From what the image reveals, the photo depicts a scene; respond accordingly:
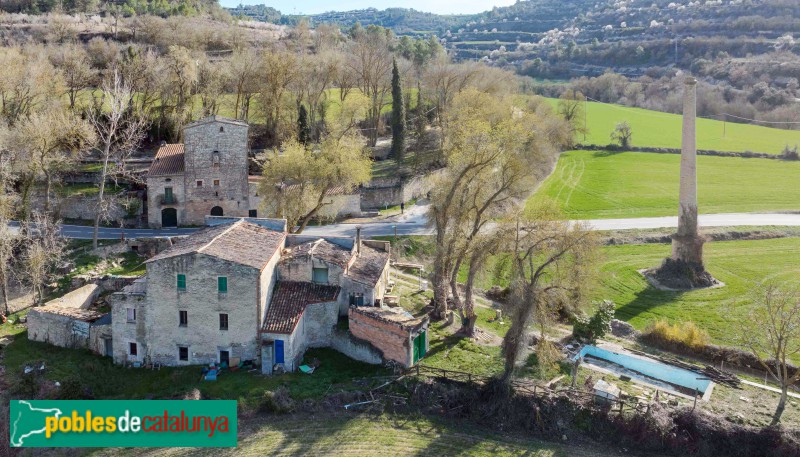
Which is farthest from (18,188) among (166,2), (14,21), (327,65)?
(166,2)

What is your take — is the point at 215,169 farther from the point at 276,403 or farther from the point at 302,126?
the point at 276,403

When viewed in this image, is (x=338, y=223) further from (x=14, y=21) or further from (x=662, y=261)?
(x=14, y=21)

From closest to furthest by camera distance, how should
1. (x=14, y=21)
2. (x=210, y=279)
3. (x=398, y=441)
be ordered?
(x=398, y=441) < (x=210, y=279) < (x=14, y=21)

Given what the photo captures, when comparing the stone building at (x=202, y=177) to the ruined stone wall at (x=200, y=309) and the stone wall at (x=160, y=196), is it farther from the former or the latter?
the ruined stone wall at (x=200, y=309)

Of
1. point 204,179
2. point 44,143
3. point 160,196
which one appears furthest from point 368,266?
point 44,143

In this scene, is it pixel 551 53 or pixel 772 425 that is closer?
pixel 772 425

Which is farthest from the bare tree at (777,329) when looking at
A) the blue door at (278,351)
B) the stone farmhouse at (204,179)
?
the stone farmhouse at (204,179)

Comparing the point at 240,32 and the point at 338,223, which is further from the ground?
the point at 240,32

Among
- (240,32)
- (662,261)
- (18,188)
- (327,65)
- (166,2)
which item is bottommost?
(662,261)
